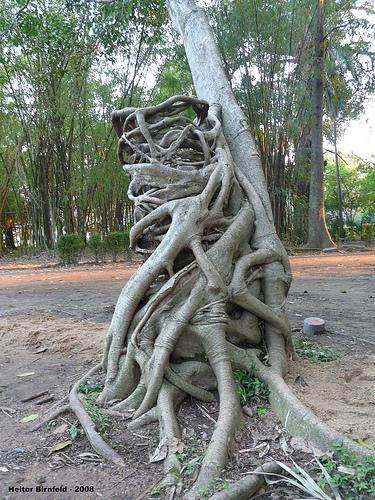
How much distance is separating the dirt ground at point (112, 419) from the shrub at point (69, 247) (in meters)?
5.25

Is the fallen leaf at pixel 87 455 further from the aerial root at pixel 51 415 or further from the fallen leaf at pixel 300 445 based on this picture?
the fallen leaf at pixel 300 445

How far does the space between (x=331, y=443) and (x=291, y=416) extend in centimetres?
28

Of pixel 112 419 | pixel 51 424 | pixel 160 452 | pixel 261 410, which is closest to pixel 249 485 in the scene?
pixel 160 452

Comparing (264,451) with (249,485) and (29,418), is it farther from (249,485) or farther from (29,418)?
(29,418)

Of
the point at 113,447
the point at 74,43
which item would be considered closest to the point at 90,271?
the point at 74,43

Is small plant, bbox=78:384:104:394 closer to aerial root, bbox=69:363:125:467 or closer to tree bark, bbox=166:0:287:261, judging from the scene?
aerial root, bbox=69:363:125:467

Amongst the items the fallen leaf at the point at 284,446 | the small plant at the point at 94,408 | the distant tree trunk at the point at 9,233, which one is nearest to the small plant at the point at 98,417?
the small plant at the point at 94,408

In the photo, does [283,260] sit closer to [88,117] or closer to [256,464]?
[256,464]

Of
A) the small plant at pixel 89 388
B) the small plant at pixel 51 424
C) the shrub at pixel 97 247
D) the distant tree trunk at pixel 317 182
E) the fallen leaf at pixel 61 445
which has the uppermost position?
the distant tree trunk at pixel 317 182

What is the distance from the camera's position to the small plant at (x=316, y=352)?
3410mm

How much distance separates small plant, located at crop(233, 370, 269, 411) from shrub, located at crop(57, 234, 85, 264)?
9.71 meters

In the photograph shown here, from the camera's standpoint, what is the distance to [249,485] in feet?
5.90

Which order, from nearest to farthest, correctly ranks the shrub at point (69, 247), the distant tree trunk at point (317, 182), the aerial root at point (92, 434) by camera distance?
the aerial root at point (92, 434) < the shrub at point (69, 247) < the distant tree trunk at point (317, 182)

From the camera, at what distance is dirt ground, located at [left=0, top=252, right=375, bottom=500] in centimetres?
200
